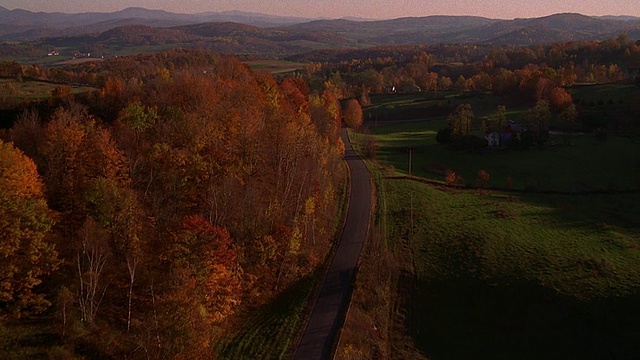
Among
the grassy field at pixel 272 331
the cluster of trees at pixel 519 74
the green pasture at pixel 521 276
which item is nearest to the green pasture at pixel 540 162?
the green pasture at pixel 521 276

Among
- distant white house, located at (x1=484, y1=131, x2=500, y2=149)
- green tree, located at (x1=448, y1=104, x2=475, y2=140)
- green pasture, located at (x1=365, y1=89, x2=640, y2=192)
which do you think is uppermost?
green tree, located at (x1=448, y1=104, x2=475, y2=140)

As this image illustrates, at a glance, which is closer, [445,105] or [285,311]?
[285,311]

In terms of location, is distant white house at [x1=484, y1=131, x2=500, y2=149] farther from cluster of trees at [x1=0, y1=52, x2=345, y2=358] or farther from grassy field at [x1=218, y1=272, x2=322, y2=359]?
grassy field at [x1=218, y1=272, x2=322, y2=359]

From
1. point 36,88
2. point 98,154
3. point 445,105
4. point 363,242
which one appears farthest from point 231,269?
point 445,105

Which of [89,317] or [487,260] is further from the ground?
[89,317]

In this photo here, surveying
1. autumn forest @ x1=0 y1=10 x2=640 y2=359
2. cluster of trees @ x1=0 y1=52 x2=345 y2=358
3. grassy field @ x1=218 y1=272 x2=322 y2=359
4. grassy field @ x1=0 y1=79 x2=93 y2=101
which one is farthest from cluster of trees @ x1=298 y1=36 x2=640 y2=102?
grassy field @ x1=218 y1=272 x2=322 y2=359

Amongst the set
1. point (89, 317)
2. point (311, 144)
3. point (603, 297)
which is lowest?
point (603, 297)

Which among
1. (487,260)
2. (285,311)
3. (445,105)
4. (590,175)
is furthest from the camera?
(445,105)

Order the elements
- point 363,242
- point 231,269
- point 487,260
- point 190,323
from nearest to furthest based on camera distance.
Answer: point 190,323 < point 231,269 < point 487,260 < point 363,242

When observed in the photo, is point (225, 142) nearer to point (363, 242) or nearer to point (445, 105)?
point (363, 242)
